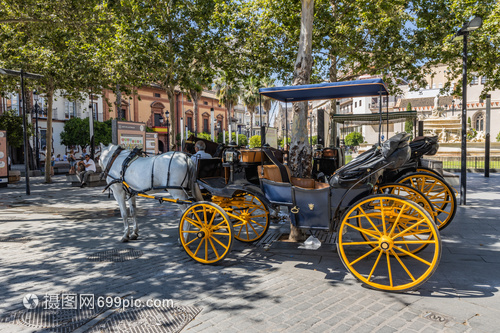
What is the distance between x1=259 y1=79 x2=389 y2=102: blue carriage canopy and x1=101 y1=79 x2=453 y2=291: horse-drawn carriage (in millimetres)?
19

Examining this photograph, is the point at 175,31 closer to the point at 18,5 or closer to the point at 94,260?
the point at 18,5

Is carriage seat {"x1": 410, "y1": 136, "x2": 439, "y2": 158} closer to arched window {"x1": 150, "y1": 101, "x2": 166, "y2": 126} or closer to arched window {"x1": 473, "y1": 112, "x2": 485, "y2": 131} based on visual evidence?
arched window {"x1": 150, "y1": 101, "x2": 166, "y2": 126}

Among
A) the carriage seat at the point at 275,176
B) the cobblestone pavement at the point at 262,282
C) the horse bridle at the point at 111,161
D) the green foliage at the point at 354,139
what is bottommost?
the cobblestone pavement at the point at 262,282

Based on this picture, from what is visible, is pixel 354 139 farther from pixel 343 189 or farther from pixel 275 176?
pixel 343 189

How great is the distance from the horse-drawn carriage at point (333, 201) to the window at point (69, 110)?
35.5 meters

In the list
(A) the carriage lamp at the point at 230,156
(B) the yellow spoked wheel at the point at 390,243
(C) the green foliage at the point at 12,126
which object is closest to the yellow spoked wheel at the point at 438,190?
(B) the yellow spoked wheel at the point at 390,243

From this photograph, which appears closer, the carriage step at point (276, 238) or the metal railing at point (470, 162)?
the carriage step at point (276, 238)

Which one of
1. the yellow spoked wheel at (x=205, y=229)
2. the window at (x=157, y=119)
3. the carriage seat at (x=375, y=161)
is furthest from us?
the window at (x=157, y=119)

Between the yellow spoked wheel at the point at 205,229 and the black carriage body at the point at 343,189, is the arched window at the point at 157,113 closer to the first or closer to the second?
the yellow spoked wheel at the point at 205,229

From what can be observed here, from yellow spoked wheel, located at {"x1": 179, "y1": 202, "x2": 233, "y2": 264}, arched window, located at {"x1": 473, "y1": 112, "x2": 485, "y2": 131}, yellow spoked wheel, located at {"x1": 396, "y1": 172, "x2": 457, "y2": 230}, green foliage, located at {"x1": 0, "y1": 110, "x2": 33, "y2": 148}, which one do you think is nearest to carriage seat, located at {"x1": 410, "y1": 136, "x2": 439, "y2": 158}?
yellow spoked wheel, located at {"x1": 396, "y1": 172, "x2": 457, "y2": 230}

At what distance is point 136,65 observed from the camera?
12.5m

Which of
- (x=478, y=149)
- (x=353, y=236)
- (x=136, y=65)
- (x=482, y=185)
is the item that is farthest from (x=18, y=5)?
(x=478, y=149)

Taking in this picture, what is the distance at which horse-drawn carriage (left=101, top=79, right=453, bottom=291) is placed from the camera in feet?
13.7

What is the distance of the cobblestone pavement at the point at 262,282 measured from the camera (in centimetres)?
348
